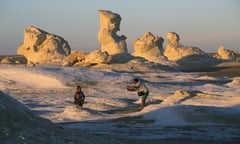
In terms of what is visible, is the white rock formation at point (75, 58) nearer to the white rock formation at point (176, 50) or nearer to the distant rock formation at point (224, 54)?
the white rock formation at point (176, 50)

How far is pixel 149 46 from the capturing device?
73000 mm

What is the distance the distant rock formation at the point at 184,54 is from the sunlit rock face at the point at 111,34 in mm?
9067

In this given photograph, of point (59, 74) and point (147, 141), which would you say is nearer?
point (147, 141)

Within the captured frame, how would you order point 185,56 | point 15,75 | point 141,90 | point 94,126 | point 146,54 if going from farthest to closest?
point 185,56 → point 146,54 → point 15,75 → point 141,90 → point 94,126

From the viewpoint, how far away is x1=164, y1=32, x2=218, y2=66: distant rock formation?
76500 mm

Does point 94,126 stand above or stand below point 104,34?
below

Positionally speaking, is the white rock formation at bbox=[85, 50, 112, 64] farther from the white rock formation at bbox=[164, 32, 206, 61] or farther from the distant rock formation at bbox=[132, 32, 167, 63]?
the white rock formation at bbox=[164, 32, 206, 61]

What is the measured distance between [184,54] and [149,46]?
8391 millimetres

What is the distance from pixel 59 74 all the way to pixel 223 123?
1976 centimetres

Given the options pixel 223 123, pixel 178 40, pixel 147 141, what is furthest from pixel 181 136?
pixel 178 40

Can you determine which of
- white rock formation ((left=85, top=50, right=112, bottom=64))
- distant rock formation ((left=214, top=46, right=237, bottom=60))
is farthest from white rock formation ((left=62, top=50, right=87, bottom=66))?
distant rock formation ((left=214, top=46, right=237, bottom=60))

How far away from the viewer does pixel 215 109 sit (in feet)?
60.9

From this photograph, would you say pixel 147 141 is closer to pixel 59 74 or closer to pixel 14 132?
pixel 14 132

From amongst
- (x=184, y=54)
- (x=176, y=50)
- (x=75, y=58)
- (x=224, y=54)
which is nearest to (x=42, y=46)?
(x=75, y=58)
